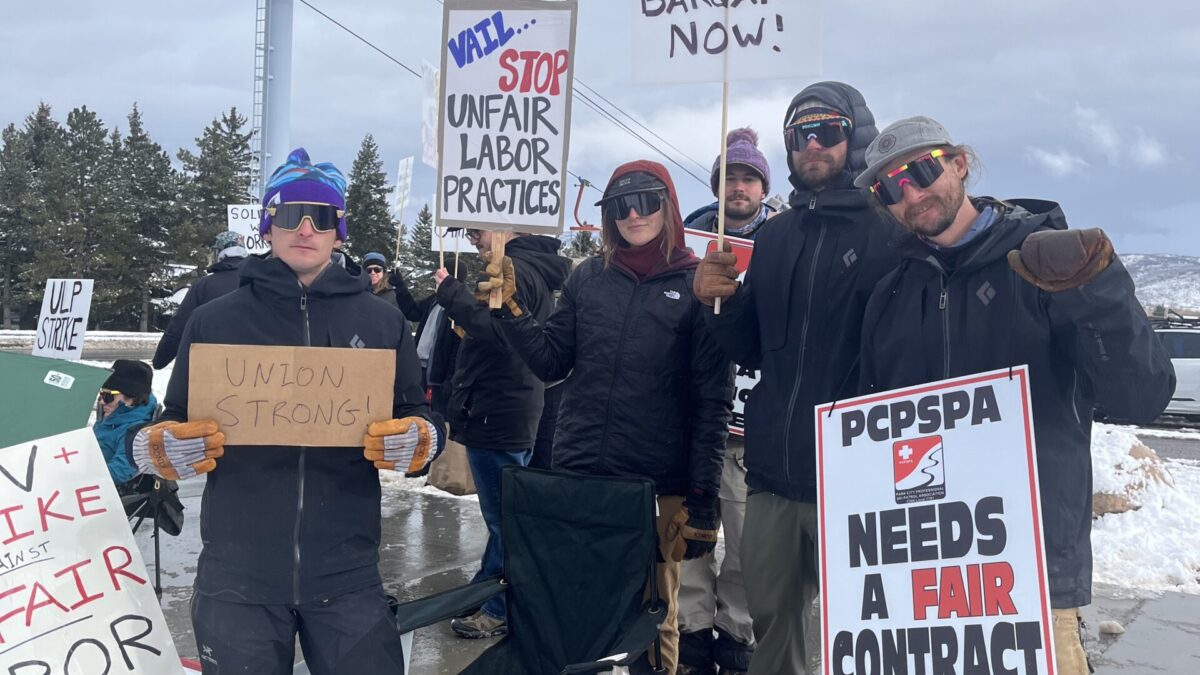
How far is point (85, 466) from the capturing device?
8.36 feet

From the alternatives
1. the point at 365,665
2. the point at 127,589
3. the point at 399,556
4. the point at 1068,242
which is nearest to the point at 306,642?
the point at 365,665

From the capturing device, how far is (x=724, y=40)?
302 cm

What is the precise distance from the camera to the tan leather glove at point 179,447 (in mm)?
2283

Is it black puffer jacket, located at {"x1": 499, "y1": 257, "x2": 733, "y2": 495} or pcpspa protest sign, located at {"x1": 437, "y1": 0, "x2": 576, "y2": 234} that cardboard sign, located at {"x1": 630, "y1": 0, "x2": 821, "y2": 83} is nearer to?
pcpspa protest sign, located at {"x1": 437, "y1": 0, "x2": 576, "y2": 234}

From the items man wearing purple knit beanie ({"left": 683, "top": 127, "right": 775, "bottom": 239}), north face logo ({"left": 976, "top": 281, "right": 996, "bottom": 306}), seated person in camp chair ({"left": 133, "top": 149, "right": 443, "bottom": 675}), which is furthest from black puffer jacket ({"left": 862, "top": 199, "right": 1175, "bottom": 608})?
man wearing purple knit beanie ({"left": 683, "top": 127, "right": 775, "bottom": 239})

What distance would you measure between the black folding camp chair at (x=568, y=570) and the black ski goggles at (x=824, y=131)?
126 cm

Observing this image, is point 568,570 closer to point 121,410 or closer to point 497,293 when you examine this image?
point 497,293

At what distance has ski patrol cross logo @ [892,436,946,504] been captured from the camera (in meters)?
2.15

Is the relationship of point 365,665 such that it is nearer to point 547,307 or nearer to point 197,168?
point 547,307

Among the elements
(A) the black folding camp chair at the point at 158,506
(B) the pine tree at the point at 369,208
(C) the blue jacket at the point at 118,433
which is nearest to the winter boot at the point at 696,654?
(A) the black folding camp chair at the point at 158,506

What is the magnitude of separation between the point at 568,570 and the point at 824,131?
5.63 ft

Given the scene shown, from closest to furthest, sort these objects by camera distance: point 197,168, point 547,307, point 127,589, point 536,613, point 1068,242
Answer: point 1068,242 → point 127,589 → point 536,613 → point 547,307 → point 197,168

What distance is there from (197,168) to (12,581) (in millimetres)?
46175

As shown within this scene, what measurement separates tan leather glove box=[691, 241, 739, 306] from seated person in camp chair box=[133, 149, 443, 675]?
93cm
